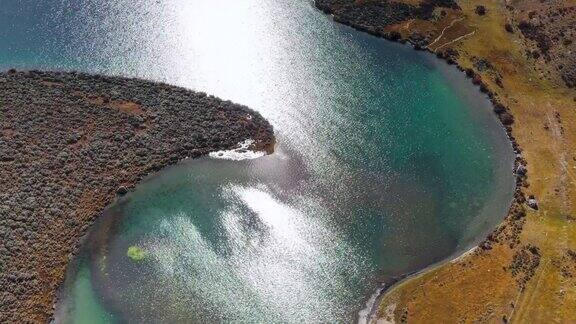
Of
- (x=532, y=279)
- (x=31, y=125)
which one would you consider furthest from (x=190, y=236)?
(x=532, y=279)

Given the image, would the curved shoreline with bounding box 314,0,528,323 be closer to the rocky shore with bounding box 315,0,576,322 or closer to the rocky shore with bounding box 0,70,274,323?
the rocky shore with bounding box 315,0,576,322

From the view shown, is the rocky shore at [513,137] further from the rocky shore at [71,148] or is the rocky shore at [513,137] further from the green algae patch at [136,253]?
the rocky shore at [71,148]

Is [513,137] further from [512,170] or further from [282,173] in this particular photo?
[282,173]

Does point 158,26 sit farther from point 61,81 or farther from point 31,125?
point 31,125

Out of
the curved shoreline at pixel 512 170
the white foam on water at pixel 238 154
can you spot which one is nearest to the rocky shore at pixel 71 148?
the white foam on water at pixel 238 154

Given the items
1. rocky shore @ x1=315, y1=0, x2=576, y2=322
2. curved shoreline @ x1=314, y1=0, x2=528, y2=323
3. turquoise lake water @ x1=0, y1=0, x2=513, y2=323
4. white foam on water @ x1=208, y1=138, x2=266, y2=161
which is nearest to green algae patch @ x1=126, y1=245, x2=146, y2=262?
turquoise lake water @ x1=0, y1=0, x2=513, y2=323

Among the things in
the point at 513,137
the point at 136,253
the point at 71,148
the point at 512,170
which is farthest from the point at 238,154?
the point at 513,137
